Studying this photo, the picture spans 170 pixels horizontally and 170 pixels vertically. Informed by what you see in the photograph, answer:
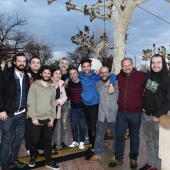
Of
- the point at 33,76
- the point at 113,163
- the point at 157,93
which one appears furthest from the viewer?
the point at 33,76

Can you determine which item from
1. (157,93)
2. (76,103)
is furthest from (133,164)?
(76,103)

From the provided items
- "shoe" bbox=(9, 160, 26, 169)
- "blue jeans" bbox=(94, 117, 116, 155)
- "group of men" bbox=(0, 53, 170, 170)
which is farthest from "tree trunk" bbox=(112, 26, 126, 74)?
"shoe" bbox=(9, 160, 26, 169)

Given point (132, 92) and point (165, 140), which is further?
point (132, 92)

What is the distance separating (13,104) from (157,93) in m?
2.38

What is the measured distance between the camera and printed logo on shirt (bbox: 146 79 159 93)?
394cm

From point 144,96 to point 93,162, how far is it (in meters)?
1.74

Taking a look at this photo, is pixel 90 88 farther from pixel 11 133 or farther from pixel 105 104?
pixel 11 133

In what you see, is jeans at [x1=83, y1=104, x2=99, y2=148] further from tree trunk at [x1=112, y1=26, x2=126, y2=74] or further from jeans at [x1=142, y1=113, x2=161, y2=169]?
tree trunk at [x1=112, y1=26, x2=126, y2=74]

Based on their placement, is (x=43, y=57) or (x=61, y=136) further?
(x=43, y=57)

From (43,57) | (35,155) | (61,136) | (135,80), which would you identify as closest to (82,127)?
(61,136)

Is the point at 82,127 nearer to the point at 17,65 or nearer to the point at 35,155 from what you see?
the point at 35,155

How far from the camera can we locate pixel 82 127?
18.2 feet

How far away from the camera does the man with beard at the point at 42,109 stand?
4.38 meters

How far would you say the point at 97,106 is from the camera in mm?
5047
